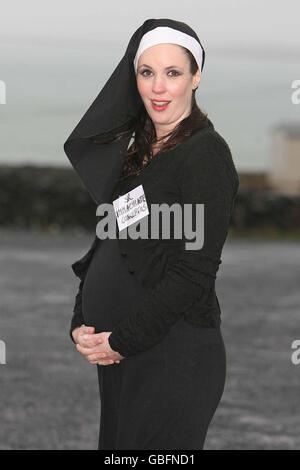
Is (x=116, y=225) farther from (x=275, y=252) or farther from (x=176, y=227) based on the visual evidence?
(x=275, y=252)

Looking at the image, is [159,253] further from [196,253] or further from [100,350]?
[100,350]

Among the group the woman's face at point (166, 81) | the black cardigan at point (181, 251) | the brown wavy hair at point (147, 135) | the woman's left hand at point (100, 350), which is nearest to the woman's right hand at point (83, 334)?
the woman's left hand at point (100, 350)

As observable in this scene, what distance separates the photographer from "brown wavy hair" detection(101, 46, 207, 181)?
2746 mm

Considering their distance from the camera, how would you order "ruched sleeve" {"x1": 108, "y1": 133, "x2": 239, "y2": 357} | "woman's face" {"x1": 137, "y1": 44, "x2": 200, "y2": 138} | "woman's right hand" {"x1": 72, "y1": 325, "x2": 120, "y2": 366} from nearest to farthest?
1. "ruched sleeve" {"x1": 108, "y1": 133, "x2": 239, "y2": 357}
2. "woman's face" {"x1": 137, "y1": 44, "x2": 200, "y2": 138}
3. "woman's right hand" {"x1": 72, "y1": 325, "x2": 120, "y2": 366}

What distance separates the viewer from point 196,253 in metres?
2.60

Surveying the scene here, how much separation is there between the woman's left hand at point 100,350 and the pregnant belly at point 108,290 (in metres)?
0.08

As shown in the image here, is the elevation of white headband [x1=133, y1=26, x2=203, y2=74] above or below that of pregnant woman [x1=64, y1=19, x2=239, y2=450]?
above

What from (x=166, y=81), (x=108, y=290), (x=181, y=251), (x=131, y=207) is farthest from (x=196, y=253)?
(x=166, y=81)

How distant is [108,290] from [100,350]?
8.4 inches

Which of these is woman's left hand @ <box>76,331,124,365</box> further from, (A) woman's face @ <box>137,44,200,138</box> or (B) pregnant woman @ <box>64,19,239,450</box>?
(A) woman's face @ <box>137,44,200,138</box>

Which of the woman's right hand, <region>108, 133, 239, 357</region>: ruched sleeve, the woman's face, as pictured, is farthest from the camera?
the woman's right hand

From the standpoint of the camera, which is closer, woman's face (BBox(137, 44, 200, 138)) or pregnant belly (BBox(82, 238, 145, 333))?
woman's face (BBox(137, 44, 200, 138))

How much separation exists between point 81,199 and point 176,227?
51.7 feet

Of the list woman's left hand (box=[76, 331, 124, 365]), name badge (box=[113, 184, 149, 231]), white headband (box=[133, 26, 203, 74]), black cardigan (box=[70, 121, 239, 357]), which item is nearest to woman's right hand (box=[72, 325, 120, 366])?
woman's left hand (box=[76, 331, 124, 365])
